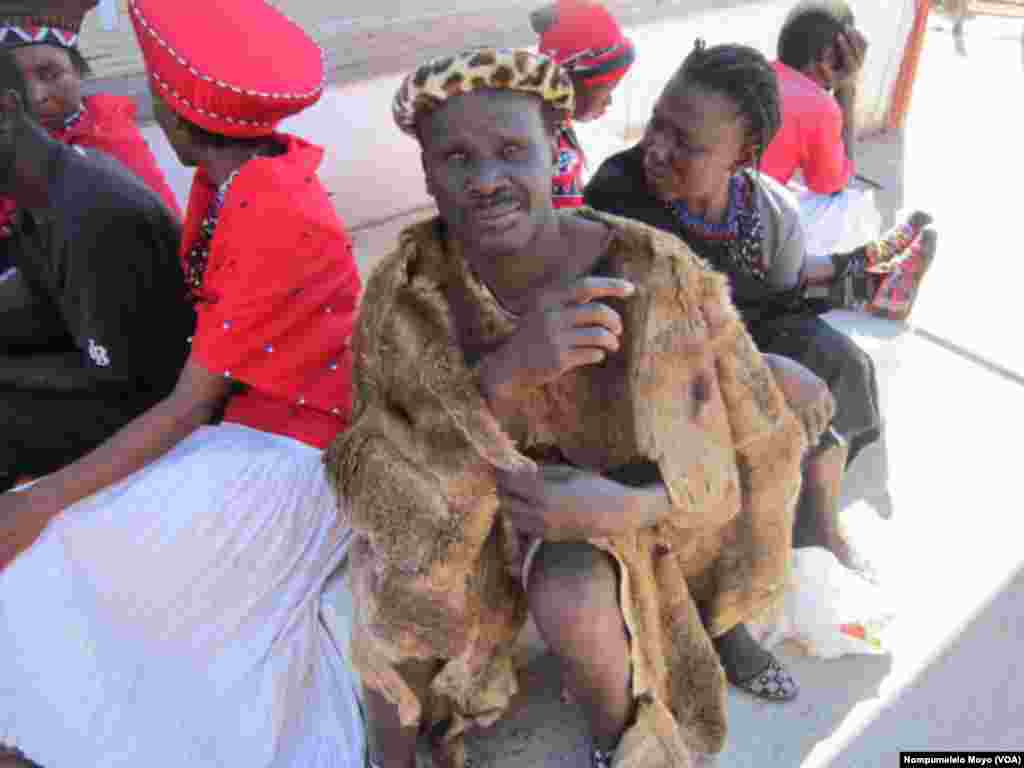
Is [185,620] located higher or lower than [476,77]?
lower

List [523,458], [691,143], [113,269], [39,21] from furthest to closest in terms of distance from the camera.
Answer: [39,21] < [691,143] < [113,269] < [523,458]

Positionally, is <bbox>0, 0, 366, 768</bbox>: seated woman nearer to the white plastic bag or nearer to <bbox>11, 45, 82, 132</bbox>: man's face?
<bbox>11, 45, 82, 132</bbox>: man's face

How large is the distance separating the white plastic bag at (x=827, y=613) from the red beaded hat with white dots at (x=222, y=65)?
1.68m

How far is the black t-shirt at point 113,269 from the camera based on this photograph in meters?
1.94

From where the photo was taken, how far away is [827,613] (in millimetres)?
2268

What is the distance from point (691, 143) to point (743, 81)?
0.19 m

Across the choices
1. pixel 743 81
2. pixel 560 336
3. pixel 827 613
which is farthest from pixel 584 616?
pixel 743 81

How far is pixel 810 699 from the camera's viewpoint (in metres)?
2.17

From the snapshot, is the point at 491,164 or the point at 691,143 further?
the point at 691,143

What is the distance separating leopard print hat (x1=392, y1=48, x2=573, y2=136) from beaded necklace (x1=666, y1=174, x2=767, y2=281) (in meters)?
0.86

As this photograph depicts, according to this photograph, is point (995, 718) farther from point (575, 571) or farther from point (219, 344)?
point (219, 344)

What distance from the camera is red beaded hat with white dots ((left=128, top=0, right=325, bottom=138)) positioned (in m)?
1.82

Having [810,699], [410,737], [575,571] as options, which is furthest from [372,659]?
[810,699]

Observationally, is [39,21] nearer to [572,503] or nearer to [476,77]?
[476,77]
